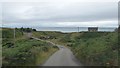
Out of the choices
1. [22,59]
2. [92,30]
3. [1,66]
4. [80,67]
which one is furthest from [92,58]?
[92,30]

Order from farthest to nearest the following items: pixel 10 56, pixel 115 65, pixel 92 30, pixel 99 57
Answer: pixel 92 30
pixel 10 56
pixel 99 57
pixel 115 65

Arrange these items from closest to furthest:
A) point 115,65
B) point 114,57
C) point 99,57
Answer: point 115,65, point 114,57, point 99,57

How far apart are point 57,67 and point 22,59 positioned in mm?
3557

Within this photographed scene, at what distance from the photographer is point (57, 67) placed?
19.6 m

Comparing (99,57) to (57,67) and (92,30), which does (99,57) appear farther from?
(92,30)

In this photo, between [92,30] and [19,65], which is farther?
[92,30]

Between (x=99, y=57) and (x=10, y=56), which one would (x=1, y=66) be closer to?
(x=10, y=56)

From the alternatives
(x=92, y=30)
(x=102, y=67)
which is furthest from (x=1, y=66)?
(x=92, y=30)

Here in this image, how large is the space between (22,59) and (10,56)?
1.82m

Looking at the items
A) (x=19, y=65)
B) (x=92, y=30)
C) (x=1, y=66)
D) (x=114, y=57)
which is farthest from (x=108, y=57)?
(x=92, y=30)

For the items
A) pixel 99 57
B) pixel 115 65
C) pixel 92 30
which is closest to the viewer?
pixel 115 65

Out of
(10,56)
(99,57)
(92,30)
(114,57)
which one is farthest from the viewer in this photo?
(92,30)

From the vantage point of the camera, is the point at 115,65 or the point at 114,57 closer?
the point at 115,65

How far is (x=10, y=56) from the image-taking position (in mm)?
22672
